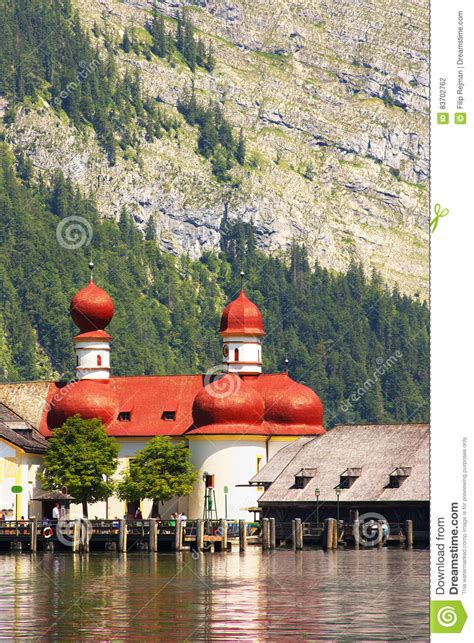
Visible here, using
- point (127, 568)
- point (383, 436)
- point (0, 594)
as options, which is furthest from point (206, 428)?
point (0, 594)

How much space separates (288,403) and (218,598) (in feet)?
237

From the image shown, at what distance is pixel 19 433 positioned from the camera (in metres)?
119

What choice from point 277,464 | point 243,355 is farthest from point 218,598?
point 243,355

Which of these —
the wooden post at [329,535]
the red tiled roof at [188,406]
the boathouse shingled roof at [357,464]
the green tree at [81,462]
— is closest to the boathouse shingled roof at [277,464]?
the boathouse shingled roof at [357,464]

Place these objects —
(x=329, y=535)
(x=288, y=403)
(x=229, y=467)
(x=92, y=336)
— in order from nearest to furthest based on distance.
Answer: (x=329, y=535) → (x=229, y=467) → (x=288, y=403) → (x=92, y=336)

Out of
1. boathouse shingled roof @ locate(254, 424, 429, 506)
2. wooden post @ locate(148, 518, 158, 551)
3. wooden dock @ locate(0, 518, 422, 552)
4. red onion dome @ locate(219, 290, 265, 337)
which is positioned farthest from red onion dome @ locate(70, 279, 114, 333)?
wooden post @ locate(148, 518, 158, 551)

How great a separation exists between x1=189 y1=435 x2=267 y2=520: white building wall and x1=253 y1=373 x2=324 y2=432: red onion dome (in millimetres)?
4467

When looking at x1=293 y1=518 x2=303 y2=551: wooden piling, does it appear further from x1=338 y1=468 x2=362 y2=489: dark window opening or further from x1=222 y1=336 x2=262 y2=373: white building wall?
x1=222 y1=336 x2=262 y2=373: white building wall

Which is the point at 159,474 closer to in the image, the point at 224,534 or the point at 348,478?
the point at 348,478

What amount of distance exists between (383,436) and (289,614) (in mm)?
64395

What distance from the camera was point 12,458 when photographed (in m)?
114

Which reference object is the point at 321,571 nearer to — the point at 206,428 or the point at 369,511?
the point at 369,511

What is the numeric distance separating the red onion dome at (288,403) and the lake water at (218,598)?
39.9 meters

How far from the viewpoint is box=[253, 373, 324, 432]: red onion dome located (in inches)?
4779
